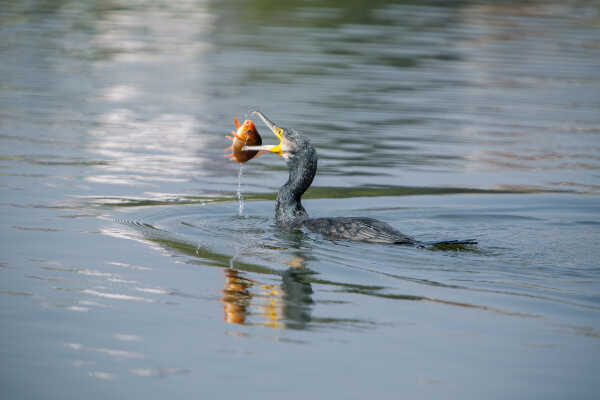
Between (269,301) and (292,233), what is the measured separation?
2.31 meters

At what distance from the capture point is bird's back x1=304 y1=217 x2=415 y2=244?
794 centimetres

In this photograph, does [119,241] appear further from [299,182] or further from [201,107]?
[201,107]

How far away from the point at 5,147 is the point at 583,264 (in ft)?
25.2

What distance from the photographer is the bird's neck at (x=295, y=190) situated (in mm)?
8930

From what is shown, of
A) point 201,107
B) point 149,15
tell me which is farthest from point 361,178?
point 149,15

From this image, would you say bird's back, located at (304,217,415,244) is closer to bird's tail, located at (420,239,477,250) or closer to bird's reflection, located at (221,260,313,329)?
bird's tail, located at (420,239,477,250)

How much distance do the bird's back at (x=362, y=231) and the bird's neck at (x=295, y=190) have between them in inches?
26.7

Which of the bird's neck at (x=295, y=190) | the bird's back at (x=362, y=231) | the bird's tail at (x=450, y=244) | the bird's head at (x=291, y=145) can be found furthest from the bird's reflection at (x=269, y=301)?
the bird's head at (x=291, y=145)

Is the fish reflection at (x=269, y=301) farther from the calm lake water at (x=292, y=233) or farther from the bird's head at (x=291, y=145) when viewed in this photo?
the bird's head at (x=291, y=145)

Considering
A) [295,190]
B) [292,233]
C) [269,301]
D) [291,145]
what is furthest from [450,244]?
[269,301]

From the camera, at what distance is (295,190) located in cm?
897

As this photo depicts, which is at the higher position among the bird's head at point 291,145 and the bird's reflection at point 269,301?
the bird's head at point 291,145

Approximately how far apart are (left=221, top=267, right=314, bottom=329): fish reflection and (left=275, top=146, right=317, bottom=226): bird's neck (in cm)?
188

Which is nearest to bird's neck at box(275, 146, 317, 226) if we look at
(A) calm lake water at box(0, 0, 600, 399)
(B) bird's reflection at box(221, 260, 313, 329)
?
(A) calm lake water at box(0, 0, 600, 399)
